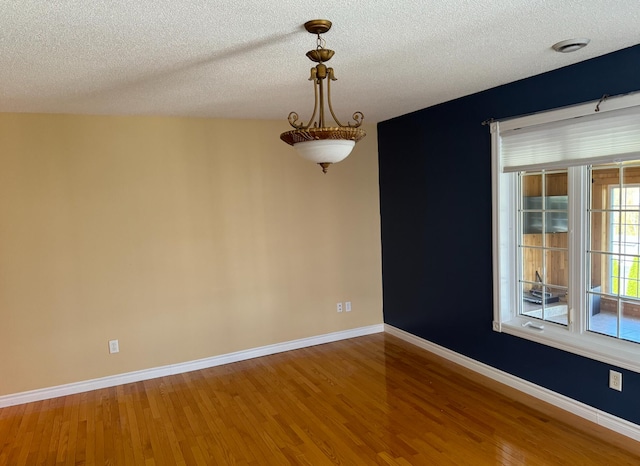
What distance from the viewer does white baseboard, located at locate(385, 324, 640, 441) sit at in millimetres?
2871

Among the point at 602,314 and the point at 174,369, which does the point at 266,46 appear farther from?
the point at 174,369

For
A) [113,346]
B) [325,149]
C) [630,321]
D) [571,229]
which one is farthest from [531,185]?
[113,346]

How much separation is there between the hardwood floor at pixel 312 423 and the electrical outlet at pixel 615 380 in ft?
0.99

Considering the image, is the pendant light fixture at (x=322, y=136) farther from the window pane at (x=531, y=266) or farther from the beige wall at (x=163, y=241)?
the beige wall at (x=163, y=241)

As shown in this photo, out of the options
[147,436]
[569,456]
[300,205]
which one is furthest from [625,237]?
[147,436]

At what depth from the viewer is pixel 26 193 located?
146 inches

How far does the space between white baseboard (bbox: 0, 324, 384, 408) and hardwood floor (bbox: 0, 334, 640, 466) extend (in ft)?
0.26

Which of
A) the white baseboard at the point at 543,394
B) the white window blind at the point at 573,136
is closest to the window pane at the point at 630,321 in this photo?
the white baseboard at the point at 543,394

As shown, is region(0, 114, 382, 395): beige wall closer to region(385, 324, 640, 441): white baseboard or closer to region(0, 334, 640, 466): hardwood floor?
region(0, 334, 640, 466): hardwood floor

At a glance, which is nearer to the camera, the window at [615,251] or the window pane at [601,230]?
the window at [615,251]

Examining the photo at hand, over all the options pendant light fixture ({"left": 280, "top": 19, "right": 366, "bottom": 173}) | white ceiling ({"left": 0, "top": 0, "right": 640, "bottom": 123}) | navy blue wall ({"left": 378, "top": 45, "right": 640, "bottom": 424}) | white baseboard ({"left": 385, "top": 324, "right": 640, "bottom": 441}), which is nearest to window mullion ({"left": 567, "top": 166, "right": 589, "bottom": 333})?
navy blue wall ({"left": 378, "top": 45, "right": 640, "bottom": 424})

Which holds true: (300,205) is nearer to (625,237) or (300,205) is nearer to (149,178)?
(149,178)

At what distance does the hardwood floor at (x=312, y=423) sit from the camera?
279 cm

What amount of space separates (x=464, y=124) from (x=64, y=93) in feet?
10.3
